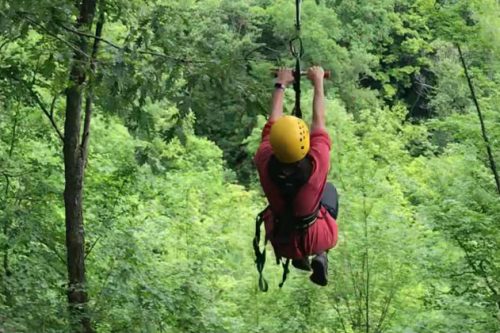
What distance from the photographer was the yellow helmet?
2.43m

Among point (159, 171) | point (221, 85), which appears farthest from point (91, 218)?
point (221, 85)

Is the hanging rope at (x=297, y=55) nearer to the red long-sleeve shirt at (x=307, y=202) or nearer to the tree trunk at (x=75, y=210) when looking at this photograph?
the red long-sleeve shirt at (x=307, y=202)

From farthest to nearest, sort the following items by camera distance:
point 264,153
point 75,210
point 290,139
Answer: point 75,210
point 264,153
point 290,139

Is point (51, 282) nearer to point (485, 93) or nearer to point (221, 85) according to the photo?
point (221, 85)

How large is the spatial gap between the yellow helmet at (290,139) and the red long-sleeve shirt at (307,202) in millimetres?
118

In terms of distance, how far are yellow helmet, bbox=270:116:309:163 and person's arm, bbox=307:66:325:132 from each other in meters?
0.25

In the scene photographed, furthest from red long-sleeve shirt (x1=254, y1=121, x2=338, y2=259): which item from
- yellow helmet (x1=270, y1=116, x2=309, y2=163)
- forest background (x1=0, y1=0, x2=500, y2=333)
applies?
forest background (x1=0, y1=0, x2=500, y2=333)

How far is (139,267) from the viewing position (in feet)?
16.9

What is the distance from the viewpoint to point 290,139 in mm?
2422

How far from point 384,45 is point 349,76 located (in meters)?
Answer: 3.42

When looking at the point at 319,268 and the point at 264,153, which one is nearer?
the point at 264,153

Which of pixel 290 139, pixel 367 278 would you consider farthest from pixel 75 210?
pixel 367 278

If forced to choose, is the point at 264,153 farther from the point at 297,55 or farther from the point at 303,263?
the point at 303,263

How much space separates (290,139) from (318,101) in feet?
1.26
